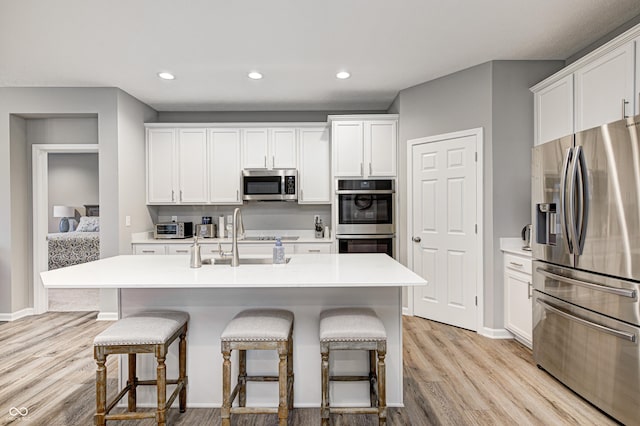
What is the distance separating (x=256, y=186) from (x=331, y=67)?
1.81 m

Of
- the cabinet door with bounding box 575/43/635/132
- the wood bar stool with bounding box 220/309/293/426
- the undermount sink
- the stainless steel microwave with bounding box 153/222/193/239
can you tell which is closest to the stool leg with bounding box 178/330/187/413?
the wood bar stool with bounding box 220/309/293/426

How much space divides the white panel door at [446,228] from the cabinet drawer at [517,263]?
299 mm

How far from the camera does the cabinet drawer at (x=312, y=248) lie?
4.37 meters

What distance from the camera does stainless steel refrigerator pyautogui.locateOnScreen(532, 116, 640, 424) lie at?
186 cm

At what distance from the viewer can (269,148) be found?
4680 millimetres

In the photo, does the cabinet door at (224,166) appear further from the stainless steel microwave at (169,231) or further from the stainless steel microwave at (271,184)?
the stainless steel microwave at (169,231)

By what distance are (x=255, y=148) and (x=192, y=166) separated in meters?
0.87

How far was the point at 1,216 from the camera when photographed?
13.0ft

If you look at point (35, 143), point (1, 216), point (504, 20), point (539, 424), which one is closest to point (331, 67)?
point (504, 20)

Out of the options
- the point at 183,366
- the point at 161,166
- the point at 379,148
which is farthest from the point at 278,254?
the point at 161,166

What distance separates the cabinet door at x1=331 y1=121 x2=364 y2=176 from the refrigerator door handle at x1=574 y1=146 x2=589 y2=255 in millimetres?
2464

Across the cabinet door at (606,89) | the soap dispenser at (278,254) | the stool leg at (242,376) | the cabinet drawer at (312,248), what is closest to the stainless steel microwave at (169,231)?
the cabinet drawer at (312,248)

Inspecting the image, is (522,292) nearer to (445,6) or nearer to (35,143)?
(445,6)

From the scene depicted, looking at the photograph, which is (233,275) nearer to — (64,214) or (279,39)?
(279,39)
